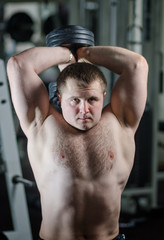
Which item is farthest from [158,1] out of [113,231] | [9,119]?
[113,231]

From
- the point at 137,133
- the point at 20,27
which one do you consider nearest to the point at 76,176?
the point at 137,133

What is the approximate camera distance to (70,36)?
0.59 m

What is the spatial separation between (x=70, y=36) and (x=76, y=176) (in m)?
0.30

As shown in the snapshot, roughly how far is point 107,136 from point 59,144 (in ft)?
0.34

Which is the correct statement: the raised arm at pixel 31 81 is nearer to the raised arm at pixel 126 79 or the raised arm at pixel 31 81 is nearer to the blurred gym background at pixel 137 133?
the raised arm at pixel 126 79

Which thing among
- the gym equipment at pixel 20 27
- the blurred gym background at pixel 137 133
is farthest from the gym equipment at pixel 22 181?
the gym equipment at pixel 20 27

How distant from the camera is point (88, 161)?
568 millimetres

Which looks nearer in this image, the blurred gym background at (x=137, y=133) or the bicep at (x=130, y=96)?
the bicep at (x=130, y=96)

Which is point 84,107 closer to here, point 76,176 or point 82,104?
point 82,104

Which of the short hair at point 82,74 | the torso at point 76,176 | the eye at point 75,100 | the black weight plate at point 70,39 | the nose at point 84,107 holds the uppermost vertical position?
the black weight plate at point 70,39

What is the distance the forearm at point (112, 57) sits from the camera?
0.60 m

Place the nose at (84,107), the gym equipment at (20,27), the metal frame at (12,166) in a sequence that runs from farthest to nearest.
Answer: the gym equipment at (20,27) → the metal frame at (12,166) → the nose at (84,107)

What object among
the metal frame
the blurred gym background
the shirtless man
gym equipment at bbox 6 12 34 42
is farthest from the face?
gym equipment at bbox 6 12 34 42

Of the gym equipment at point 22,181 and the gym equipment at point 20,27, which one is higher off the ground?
the gym equipment at point 20,27
